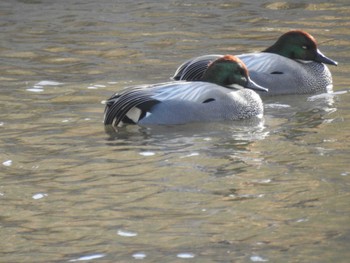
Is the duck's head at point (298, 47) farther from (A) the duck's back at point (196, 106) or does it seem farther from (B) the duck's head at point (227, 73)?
(A) the duck's back at point (196, 106)

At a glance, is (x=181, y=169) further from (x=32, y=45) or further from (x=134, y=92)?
(x=32, y=45)

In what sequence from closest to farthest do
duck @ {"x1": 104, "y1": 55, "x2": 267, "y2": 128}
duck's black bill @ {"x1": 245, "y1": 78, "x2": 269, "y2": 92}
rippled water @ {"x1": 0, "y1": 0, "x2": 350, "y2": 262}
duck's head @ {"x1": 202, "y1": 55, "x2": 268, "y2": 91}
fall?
rippled water @ {"x1": 0, "y1": 0, "x2": 350, "y2": 262} < duck @ {"x1": 104, "y1": 55, "x2": 267, "y2": 128} < duck's head @ {"x1": 202, "y1": 55, "x2": 268, "y2": 91} < duck's black bill @ {"x1": 245, "y1": 78, "x2": 269, "y2": 92}

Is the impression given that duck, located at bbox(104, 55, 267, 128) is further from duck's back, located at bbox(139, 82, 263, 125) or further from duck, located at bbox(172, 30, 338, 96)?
duck, located at bbox(172, 30, 338, 96)

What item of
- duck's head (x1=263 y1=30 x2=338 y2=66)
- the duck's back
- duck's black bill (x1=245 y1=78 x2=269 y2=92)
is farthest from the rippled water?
duck's head (x1=263 y1=30 x2=338 y2=66)

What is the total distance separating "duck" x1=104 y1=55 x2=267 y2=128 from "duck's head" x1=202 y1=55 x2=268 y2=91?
13 mm

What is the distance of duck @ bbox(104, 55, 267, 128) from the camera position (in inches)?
442

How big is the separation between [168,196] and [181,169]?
85 centimetres

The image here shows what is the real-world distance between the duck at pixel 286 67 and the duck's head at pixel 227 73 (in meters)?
0.98

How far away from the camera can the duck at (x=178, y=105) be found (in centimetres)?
1123

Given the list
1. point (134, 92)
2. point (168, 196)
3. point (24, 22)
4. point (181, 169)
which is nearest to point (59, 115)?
point (134, 92)

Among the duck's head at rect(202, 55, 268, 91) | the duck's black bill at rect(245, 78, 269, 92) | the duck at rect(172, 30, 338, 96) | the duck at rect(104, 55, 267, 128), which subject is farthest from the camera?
the duck at rect(172, 30, 338, 96)

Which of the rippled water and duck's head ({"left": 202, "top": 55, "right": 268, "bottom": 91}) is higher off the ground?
duck's head ({"left": 202, "top": 55, "right": 268, "bottom": 91})

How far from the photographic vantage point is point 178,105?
11.3 m

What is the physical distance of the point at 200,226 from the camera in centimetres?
786
